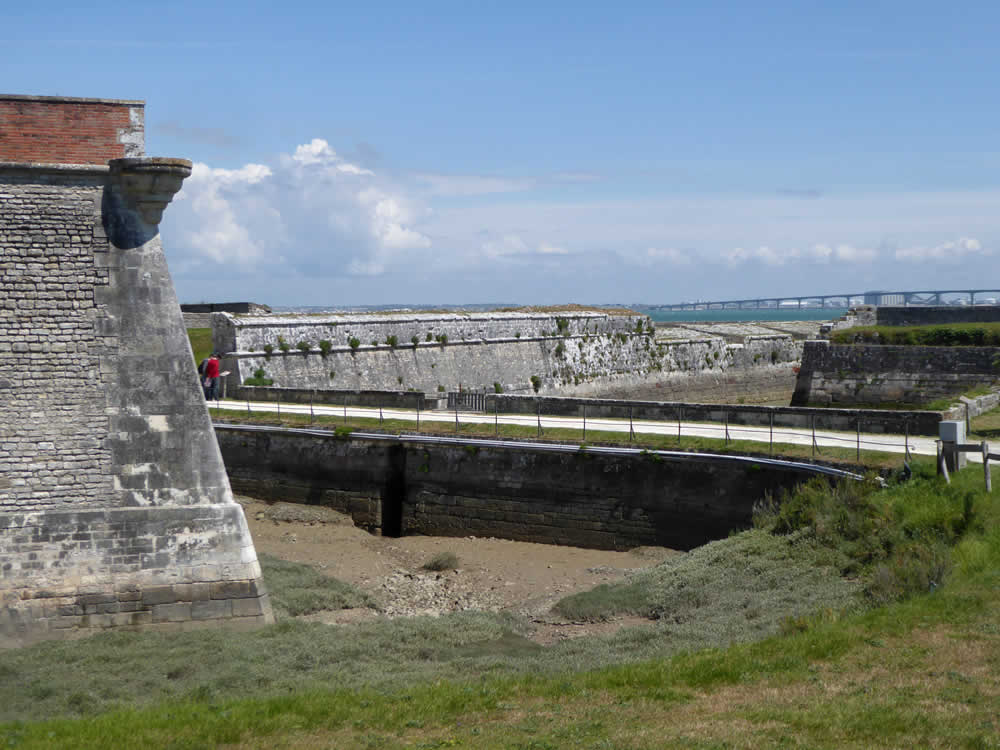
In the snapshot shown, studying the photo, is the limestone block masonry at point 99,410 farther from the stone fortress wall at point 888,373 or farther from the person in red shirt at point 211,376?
the stone fortress wall at point 888,373

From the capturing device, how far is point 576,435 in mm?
23266

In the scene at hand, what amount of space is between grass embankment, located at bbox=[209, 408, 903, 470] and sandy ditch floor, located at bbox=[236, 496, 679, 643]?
2148 mm

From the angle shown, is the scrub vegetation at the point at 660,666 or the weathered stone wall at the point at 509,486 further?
the weathered stone wall at the point at 509,486

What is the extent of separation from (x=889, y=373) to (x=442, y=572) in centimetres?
2100

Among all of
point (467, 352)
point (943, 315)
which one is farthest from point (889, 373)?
point (467, 352)

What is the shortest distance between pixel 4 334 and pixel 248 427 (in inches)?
484

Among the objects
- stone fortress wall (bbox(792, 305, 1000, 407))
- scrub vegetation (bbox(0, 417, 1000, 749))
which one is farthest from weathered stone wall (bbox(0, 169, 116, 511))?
stone fortress wall (bbox(792, 305, 1000, 407))

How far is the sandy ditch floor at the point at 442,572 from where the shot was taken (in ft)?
55.0

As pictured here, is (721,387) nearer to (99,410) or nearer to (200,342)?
(200,342)

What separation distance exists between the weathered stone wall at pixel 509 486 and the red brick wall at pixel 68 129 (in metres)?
11.1

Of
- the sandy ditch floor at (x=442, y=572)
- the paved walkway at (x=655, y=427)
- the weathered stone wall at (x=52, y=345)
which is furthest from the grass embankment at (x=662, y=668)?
the paved walkway at (x=655, y=427)

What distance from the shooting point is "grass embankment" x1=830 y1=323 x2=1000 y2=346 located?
3538 cm

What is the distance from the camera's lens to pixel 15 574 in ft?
44.1

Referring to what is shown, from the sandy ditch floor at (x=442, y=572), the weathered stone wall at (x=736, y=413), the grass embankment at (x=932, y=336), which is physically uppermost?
the grass embankment at (x=932, y=336)
